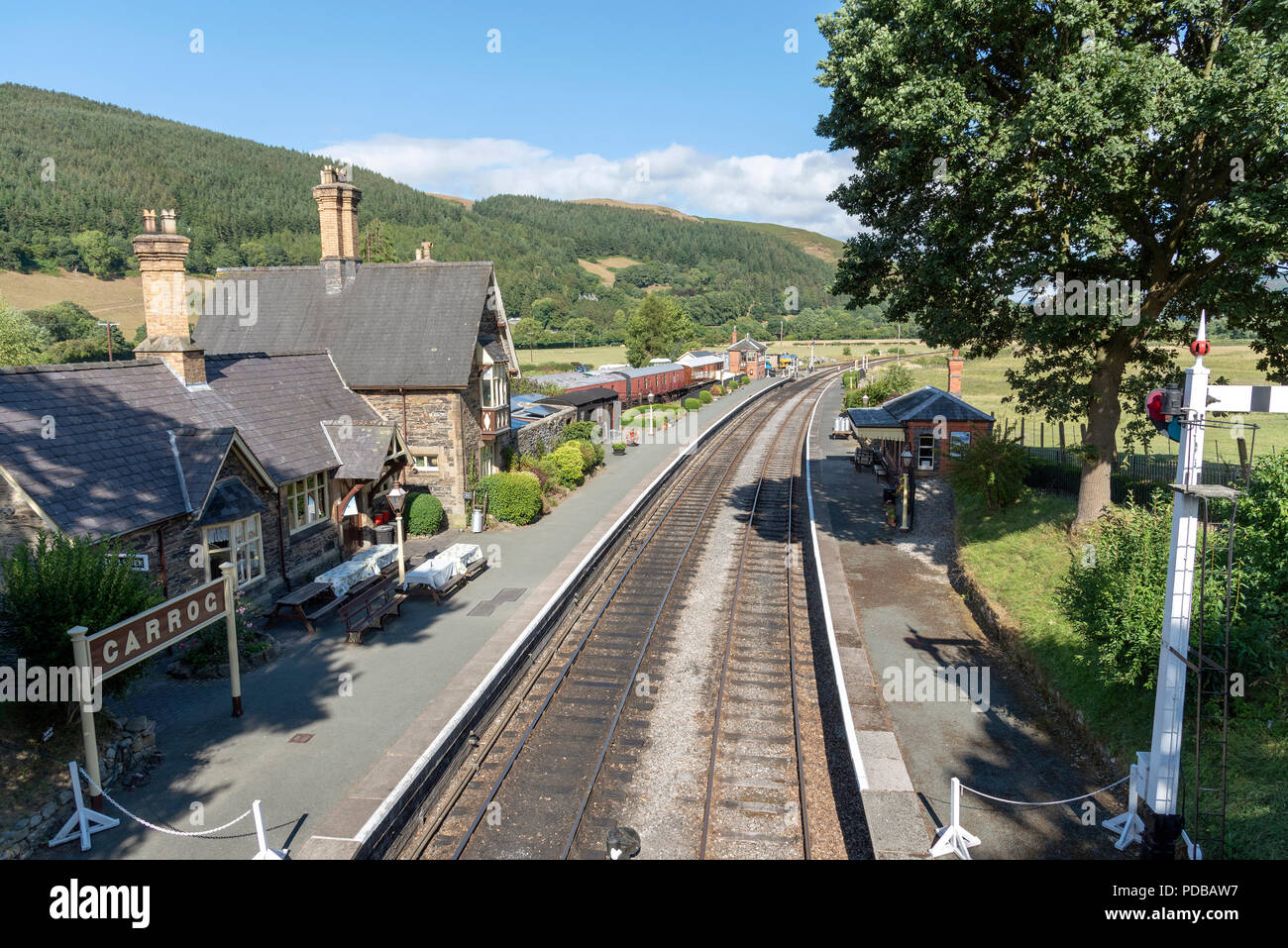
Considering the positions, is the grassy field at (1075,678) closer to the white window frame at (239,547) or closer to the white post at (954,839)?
the white post at (954,839)

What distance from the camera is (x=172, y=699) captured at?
13.5 metres

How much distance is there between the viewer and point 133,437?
15.5 meters

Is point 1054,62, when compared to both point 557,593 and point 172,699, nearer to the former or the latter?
point 557,593

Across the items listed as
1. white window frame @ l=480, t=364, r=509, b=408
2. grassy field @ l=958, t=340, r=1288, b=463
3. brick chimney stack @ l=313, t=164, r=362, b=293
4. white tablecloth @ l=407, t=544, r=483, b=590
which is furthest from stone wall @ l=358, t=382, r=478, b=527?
grassy field @ l=958, t=340, r=1288, b=463

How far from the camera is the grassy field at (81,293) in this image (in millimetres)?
98688

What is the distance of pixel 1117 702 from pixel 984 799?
2893 mm

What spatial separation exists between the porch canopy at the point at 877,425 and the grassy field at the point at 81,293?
9896cm

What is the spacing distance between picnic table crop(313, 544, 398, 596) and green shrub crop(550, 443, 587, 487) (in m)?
9.69

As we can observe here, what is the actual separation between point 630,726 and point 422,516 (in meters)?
12.9

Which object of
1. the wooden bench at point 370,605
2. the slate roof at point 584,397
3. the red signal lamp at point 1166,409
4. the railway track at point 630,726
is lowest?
the railway track at point 630,726

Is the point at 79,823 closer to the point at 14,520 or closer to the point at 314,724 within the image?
the point at 314,724

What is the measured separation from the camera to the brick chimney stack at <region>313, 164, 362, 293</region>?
85.9ft

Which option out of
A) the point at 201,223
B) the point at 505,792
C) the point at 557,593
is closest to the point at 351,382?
the point at 557,593

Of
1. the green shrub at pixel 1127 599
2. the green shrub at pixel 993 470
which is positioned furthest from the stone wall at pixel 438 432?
the green shrub at pixel 1127 599
